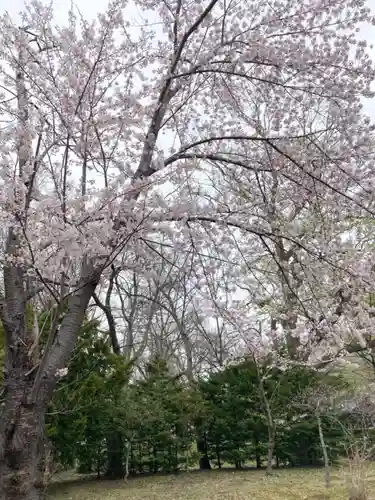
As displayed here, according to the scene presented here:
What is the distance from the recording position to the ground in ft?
24.3

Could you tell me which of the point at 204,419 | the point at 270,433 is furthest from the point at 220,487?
the point at 204,419

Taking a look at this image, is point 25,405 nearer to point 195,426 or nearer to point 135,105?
point 135,105

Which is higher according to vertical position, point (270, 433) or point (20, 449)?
point (270, 433)

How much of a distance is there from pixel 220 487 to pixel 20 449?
6.48 m

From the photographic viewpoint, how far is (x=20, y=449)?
2988mm

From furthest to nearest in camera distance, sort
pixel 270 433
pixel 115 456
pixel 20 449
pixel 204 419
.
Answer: pixel 204 419 < pixel 115 456 < pixel 270 433 < pixel 20 449

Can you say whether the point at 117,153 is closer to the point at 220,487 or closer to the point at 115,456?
the point at 220,487

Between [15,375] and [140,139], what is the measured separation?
185 cm

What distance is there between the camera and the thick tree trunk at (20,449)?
117 inches

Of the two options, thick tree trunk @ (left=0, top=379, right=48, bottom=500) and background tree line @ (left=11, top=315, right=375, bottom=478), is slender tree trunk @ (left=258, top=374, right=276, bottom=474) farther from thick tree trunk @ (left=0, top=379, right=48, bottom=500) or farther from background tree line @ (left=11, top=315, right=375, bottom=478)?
thick tree trunk @ (left=0, top=379, right=48, bottom=500)

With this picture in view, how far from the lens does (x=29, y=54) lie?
3520 millimetres

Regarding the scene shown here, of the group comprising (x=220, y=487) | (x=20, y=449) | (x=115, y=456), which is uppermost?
(x=115, y=456)

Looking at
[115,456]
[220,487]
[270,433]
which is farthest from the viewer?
[115,456]

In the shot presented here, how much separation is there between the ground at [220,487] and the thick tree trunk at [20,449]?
5084 millimetres
